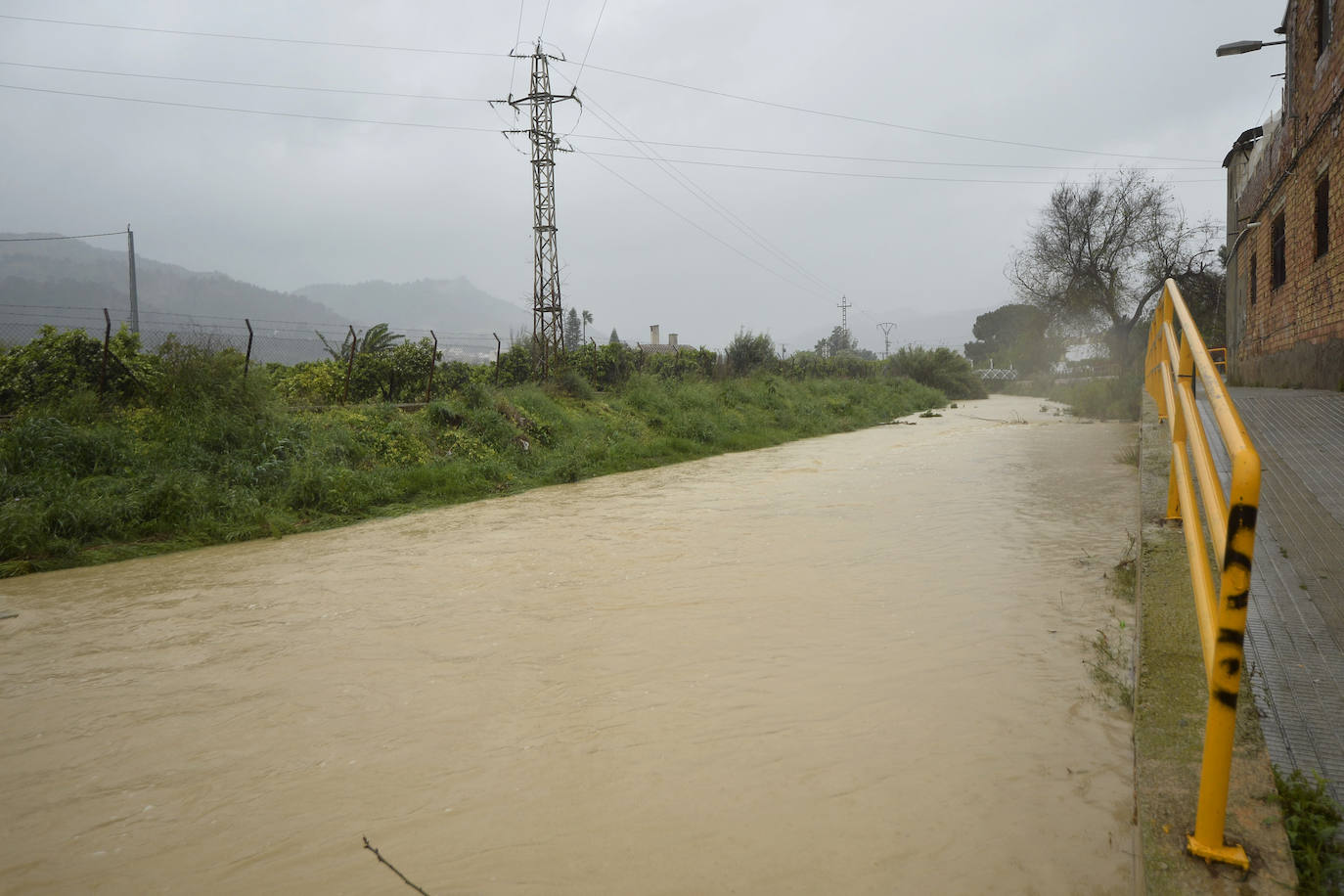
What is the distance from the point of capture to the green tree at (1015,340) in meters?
36.3

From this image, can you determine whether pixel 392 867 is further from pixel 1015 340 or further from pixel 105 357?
pixel 1015 340

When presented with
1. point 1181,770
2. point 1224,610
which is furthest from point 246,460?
point 1224,610

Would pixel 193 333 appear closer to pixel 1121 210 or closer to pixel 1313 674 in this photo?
pixel 1313 674

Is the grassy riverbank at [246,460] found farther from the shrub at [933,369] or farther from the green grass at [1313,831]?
the shrub at [933,369]

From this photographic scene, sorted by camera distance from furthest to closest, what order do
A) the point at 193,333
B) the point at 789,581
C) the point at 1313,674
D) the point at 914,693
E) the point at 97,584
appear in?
the point at 193,333 < the point at 97,584 < the point at 789,581 < the point at 914,693 < the point at 1313,674

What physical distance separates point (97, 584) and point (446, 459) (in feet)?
18.5

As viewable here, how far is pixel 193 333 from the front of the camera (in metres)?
11.1

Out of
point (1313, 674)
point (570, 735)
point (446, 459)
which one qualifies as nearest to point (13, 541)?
point (446, 459)

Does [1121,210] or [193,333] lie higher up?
[1121,210]

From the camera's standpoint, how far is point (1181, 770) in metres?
2.08

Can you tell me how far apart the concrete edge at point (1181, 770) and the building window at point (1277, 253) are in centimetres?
1329

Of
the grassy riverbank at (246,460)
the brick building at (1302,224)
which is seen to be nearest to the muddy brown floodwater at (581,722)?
the grassy riverbank at (246,460)

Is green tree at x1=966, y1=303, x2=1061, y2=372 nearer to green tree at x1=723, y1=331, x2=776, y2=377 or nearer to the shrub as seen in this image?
the shrub

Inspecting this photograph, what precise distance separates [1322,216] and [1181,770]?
12.5 m
